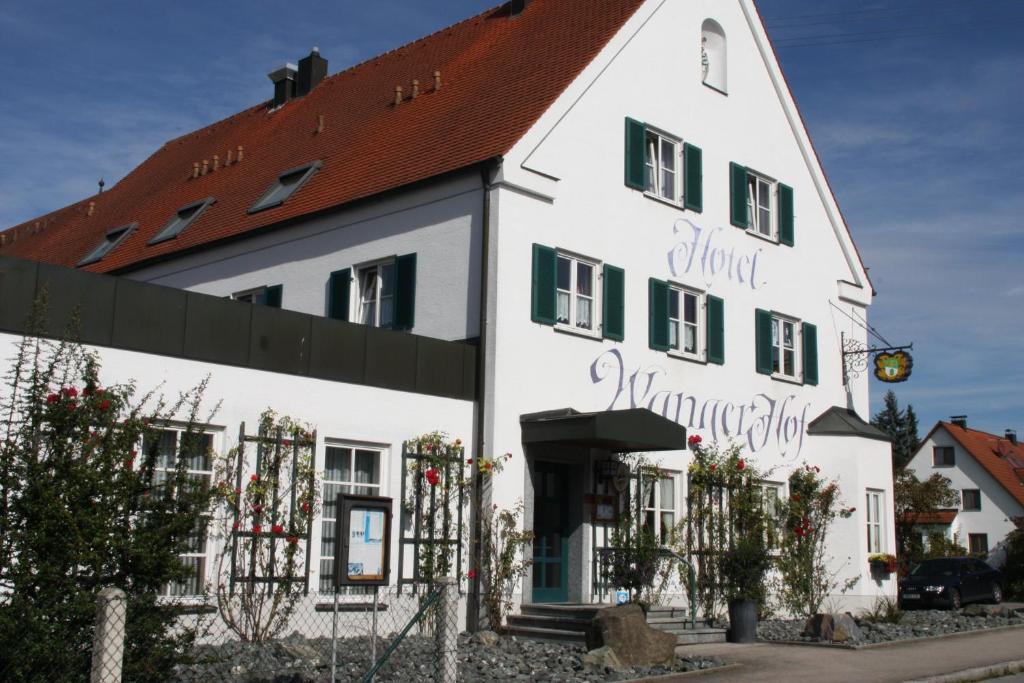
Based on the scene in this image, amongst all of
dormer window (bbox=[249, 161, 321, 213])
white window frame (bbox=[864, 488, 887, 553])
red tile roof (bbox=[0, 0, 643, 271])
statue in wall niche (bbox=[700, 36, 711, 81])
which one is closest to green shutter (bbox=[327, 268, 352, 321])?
red tile roof (bbox=[0, 0, 643, 271])

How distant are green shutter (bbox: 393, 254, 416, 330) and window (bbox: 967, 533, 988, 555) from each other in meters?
44.7

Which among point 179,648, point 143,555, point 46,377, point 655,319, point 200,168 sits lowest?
point 179,648

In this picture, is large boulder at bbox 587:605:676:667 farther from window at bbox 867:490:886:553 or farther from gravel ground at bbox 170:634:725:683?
window at bbox 867:490:886:553

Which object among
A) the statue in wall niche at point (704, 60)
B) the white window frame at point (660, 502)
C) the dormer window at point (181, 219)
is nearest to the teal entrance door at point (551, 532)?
the white window frame at point (660, 502)

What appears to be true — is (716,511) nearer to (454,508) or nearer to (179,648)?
(454,508)

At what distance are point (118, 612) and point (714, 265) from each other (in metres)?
15.3

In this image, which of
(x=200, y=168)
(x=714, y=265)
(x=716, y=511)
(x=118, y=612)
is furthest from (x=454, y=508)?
(x=200, y=168)

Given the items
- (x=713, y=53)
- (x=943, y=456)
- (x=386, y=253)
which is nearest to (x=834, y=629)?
(x=386, y=253)

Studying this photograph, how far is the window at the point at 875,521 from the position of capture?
75.7 feet

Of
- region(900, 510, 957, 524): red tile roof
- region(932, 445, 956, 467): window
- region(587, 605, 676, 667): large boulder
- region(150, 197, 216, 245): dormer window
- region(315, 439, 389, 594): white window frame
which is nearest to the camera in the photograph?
region(587, 605, 676, 667): large boulder

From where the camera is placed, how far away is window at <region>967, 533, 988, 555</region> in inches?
2169

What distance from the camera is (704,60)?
73.2 ft

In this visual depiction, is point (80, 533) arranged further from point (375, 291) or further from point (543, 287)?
point (375, 291)

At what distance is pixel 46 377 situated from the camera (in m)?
8.56
